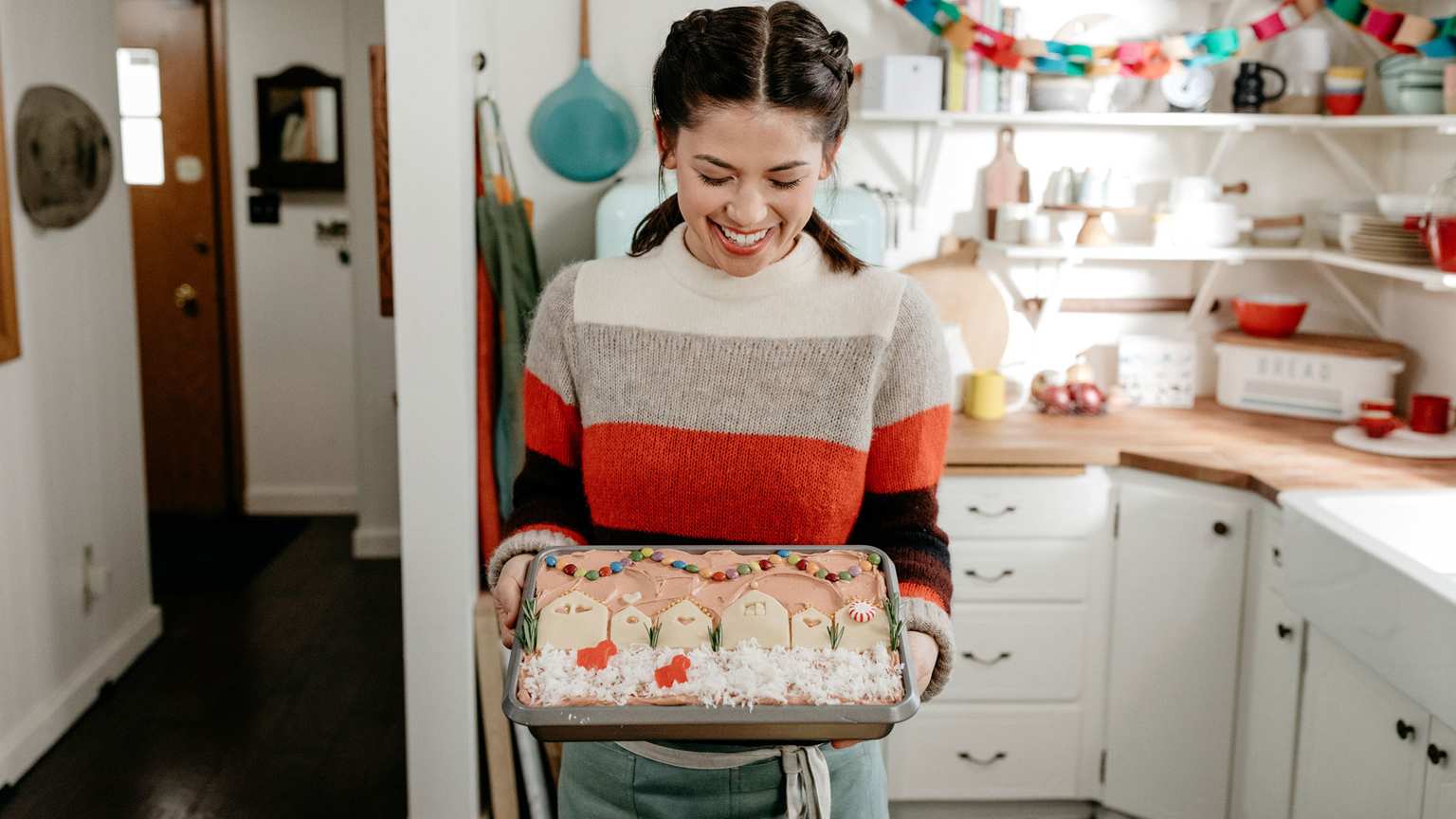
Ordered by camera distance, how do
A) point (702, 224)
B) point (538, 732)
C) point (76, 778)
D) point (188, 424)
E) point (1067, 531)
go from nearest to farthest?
point (538, 732)
point (702, 224)
point (1067, 531)
point (76, 778)
point (188, 424)

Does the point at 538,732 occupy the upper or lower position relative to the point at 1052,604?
upper

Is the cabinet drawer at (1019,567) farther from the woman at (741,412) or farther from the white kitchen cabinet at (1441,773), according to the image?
the woman at (741,412)

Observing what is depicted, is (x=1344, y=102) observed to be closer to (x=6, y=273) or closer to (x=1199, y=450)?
(x=1199, y=450)

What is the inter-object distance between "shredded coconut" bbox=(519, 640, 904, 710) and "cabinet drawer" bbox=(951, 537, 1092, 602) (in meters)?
1.58

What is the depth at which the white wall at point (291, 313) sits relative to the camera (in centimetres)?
478

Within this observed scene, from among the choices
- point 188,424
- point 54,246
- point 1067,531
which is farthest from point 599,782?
point 188,424

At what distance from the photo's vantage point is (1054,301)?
10.2 feet

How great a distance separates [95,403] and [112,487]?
262 millimetres

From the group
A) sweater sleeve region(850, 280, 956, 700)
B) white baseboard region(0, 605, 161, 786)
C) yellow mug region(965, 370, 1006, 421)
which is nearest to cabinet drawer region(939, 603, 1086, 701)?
yellow mug region(965, 370, 1006, 421)

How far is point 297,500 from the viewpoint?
5203 mm

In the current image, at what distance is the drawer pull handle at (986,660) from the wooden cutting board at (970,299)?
2.57ft

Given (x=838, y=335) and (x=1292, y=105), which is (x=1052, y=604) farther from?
(x=838, y=335)

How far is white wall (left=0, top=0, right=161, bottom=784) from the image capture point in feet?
9.80

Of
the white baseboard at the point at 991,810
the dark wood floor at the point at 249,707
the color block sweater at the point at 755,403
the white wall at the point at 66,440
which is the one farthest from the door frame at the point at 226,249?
the color block sweater at the point at 755,403
